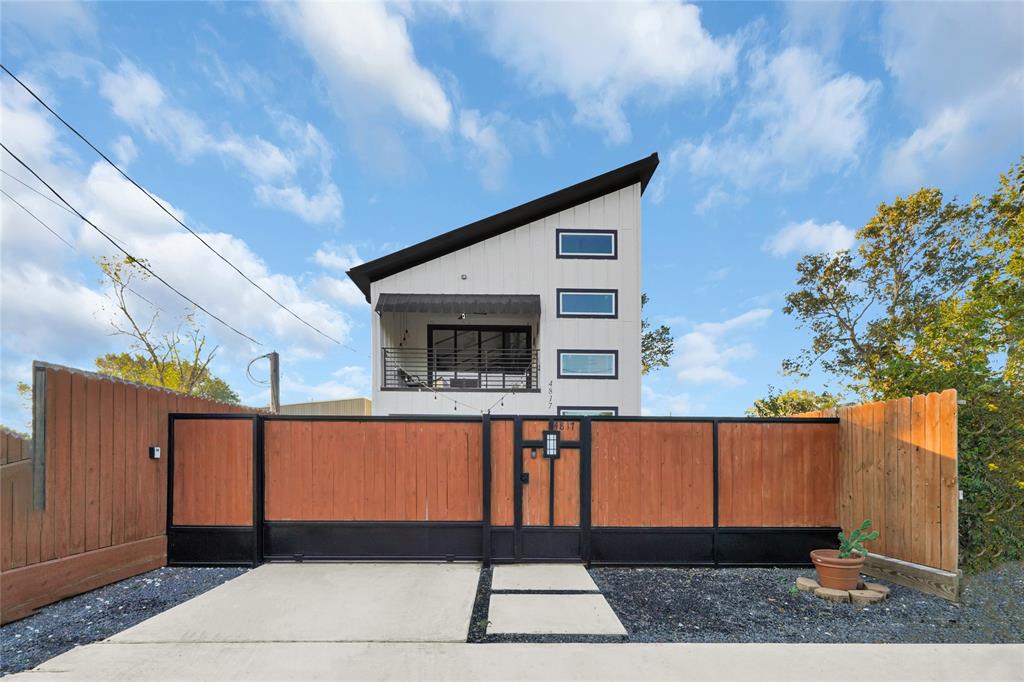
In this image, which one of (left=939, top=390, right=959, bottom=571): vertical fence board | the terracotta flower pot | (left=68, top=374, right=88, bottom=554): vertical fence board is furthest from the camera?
(left=68, top=374, right=88, bottom=554): vertical fence board

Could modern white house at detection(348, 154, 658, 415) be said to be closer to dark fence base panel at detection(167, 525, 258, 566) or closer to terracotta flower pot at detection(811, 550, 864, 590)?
dark fence base panel at detection(167, 525, 258, 566)

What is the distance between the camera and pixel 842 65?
8.90 meters

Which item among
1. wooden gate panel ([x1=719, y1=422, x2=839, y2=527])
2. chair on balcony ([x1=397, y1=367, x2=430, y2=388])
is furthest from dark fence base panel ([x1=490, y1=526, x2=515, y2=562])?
chair on balcony ([x1=397, y1=367, x2=430, y2=388])

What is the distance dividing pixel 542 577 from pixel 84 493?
4.99m

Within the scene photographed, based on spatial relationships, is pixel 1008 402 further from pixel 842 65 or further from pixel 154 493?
pixel 154 493

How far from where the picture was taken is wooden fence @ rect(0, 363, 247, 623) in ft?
15.3

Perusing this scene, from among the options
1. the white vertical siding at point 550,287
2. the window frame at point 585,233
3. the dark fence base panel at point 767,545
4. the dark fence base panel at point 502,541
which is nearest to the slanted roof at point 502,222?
the white vertical siding at point 550,287

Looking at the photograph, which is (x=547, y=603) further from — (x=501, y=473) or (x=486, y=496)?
(x=501, y=473)

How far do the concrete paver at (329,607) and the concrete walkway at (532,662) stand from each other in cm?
18

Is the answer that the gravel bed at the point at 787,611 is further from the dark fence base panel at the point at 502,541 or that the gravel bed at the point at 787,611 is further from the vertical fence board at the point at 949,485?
the dark fence base panel at the point at 502,541

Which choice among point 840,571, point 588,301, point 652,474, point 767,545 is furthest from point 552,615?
point 588,301

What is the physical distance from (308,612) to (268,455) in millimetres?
2354

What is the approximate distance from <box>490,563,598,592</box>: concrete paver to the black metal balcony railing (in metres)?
6.56

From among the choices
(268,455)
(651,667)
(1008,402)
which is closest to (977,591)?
(1008,402)
